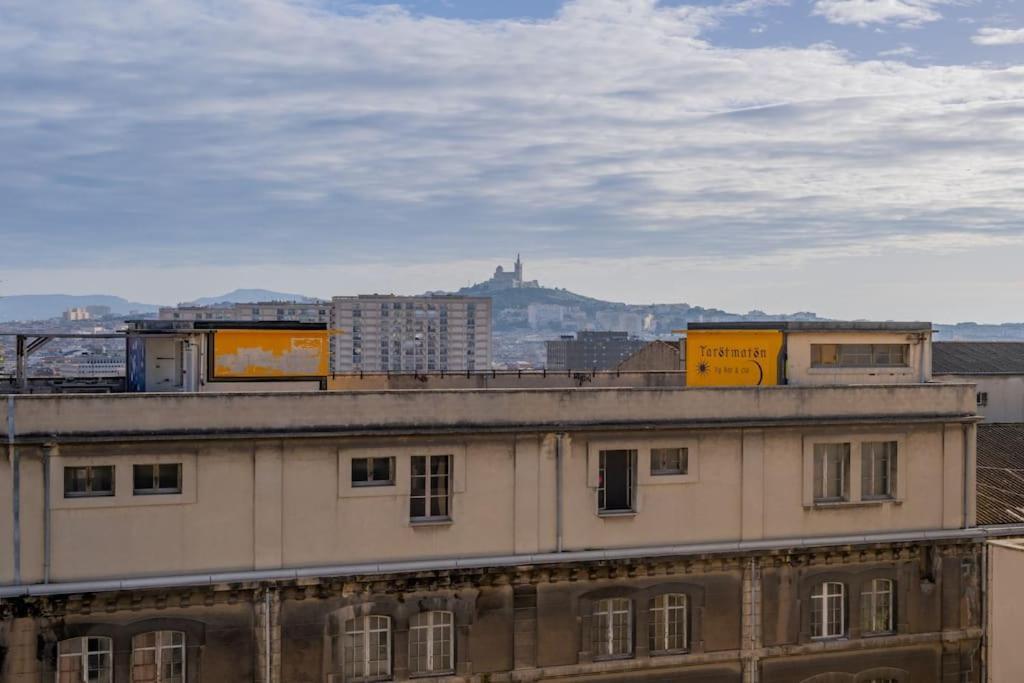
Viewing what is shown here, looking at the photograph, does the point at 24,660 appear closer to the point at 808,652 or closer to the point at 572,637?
the point at 572,637

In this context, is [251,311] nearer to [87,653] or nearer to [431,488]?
[431,488]

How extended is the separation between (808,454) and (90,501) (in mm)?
19514

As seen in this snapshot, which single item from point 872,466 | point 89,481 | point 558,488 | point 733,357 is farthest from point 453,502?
point 872,466

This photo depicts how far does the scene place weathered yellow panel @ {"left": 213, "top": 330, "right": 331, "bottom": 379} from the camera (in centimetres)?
3397

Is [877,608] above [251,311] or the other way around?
the other way around

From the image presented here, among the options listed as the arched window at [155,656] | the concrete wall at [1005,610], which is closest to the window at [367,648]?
the arched window at [155,656]

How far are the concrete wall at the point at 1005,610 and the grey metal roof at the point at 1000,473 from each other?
2.18 m

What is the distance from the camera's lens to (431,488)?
99.2 ft

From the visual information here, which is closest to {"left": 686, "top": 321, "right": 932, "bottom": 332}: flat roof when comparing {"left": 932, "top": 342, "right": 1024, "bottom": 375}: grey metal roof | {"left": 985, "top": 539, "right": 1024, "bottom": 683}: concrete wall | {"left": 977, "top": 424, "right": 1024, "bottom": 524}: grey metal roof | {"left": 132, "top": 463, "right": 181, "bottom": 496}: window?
{"left": 977, "top": 424, "right": 1024, "bottom": 524}: grey metal roof

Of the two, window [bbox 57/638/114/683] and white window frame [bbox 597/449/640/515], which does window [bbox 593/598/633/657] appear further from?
window [bbox 57/638/114/683]

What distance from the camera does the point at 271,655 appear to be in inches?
1112

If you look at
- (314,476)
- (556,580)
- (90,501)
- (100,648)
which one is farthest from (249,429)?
(556,580)

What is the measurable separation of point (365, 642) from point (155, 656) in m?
5.12

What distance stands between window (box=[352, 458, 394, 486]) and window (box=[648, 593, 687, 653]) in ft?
26.7
